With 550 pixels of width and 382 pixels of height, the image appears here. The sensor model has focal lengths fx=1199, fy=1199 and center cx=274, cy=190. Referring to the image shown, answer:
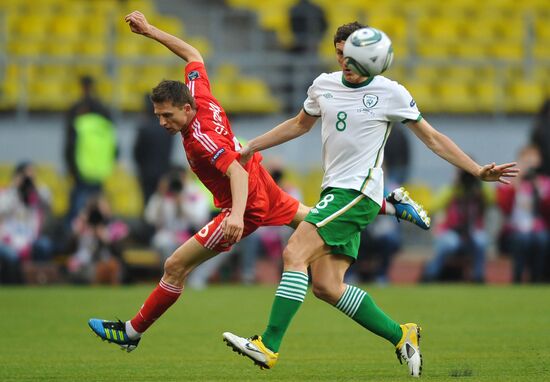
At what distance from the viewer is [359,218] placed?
7664mm

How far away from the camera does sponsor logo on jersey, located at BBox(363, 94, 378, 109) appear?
7.67 meters

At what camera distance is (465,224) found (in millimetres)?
16797

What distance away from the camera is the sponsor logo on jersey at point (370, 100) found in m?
7.67

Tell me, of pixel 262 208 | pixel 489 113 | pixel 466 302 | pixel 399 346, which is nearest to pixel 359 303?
pixel 399 346

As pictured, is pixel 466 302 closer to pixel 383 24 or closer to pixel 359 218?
pixel 359 218

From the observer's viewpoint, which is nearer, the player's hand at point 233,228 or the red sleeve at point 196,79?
the player's hand at point 233,228

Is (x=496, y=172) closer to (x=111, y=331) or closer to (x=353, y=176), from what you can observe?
(x=353, y=176)

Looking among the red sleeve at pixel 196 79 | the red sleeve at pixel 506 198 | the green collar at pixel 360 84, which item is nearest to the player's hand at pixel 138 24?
the red sleeve at pixel 196 79

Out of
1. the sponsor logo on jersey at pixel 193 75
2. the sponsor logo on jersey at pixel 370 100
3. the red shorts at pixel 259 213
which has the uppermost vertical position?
the sponsor logo on jersey at pixel 193 75

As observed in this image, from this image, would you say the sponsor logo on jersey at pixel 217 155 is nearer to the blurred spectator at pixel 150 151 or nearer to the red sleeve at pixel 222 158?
the red sleeve at pixel 222 158

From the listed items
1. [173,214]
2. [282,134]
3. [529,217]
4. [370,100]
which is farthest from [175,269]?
[529,217]

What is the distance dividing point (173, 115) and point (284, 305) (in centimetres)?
149

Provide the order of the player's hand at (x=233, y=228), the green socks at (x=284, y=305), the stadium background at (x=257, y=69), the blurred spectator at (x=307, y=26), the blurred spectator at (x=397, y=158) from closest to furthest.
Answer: the green socks at (x=284, y=305) → the player's hand at (x=233, y=228) → the blurred spectator at (x=397, y=158) → the stadium background at (x=257, y=69) → the blurred spectator at (x=307, y=26)

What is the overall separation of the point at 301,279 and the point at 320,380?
2.06 feet
